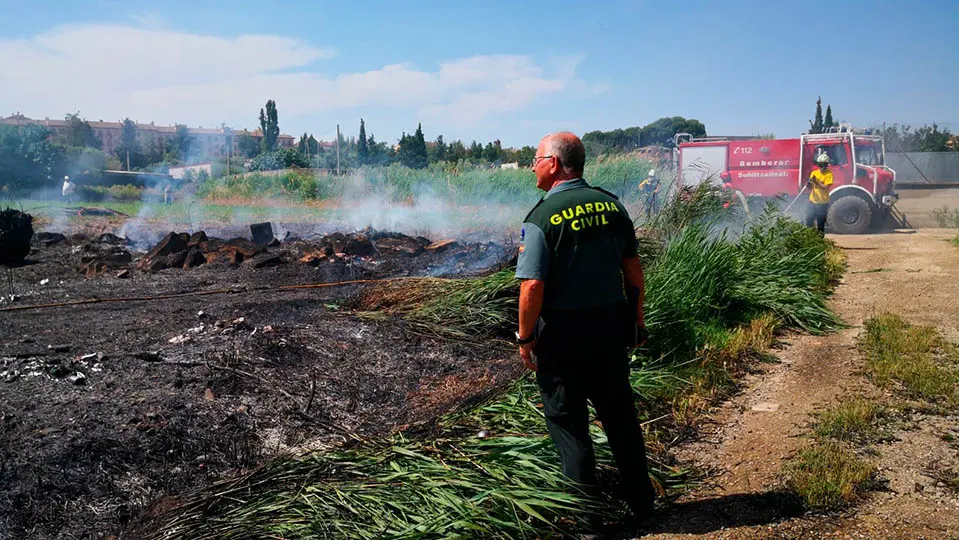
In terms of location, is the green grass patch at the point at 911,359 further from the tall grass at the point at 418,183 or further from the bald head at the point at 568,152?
the tall grass at the point at 418,183

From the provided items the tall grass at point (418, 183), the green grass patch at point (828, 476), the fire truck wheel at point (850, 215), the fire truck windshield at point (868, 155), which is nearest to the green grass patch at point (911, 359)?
the green grass patch at point (828, 476)

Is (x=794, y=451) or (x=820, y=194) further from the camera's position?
A: (x=820, y=194)

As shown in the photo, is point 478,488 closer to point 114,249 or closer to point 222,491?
point 222,491

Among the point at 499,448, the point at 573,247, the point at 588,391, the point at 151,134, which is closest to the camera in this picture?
the point at 573,247

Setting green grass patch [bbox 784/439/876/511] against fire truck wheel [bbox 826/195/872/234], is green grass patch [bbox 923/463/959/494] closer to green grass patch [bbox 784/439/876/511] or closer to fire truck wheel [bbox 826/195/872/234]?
green grass patch [bbox 784/439/876/511]

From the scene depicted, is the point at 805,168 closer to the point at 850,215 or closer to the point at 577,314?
the point at 850,215

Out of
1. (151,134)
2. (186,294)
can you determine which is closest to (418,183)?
(186,294)

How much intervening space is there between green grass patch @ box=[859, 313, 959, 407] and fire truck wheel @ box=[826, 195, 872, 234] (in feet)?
37.7

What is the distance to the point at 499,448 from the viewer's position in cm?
347

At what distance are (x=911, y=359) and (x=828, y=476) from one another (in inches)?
97.5

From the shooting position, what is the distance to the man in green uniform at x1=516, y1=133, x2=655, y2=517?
9.26ft

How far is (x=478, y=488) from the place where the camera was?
119 inches

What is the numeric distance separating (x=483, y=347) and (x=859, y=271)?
6668mm

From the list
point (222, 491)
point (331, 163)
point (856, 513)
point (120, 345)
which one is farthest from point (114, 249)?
point (331, 163)
